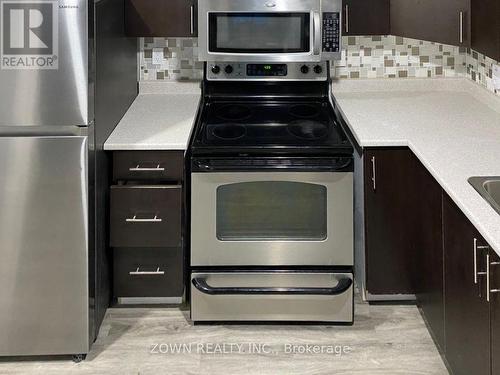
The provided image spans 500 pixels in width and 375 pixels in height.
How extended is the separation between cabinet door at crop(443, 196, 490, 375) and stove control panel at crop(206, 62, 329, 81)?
136 centimetres

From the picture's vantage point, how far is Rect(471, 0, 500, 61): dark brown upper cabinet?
9.07 feet

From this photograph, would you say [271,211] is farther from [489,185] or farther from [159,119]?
[489,185]

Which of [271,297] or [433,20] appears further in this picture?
[433,20]

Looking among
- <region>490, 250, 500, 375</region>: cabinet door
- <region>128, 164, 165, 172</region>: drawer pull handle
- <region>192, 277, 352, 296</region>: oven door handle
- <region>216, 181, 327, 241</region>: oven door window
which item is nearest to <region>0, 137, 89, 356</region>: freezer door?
<region>128, 164, 165, 172</region>: drawer pull handle

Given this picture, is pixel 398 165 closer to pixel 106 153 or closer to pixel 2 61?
pixel 106 153

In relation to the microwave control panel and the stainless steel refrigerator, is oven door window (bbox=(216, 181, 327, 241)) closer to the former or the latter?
the stainless steel refrigerator

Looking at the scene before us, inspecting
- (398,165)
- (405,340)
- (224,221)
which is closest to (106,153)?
(224,221)

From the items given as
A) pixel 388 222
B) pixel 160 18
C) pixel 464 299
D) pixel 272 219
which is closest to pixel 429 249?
pixel 388 222

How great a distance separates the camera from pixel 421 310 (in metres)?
3.22

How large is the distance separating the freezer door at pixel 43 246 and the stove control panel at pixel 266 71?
1146 mm

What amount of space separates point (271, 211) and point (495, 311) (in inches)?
49.1

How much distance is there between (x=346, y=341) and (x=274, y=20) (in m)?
1.41

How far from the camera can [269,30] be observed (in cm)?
355

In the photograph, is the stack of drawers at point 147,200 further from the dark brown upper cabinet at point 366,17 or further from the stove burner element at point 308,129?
the dark brown upper cabinet at point 366,17
